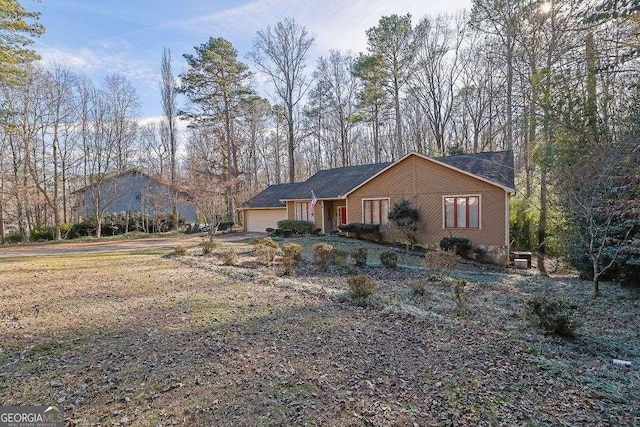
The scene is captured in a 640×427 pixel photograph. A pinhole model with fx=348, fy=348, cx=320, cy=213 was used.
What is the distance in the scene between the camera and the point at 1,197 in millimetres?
23344

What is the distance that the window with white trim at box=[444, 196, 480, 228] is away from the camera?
53.0 feet

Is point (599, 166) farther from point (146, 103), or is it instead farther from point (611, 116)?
point (146, 103)

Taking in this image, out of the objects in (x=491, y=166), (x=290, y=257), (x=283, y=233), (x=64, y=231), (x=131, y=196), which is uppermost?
(x=491, y=166)

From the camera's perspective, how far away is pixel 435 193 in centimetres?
1723

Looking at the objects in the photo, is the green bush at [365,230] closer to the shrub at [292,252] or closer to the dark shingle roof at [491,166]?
the dark shingle roof at [491,166]

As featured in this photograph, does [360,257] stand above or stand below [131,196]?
below

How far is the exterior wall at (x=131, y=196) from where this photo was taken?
93.4ft

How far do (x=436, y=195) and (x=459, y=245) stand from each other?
2781 millimetres

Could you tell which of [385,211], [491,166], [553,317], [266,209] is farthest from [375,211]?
[553,317]

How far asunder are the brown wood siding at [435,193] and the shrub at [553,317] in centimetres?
1066

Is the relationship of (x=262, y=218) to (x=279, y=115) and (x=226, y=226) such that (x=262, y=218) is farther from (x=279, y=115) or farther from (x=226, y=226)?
(x=279, y=115)

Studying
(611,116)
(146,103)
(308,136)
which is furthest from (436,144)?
(146,103)

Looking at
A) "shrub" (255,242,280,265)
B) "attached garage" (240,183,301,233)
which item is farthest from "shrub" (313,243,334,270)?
"attached garage" (240,183,301,233)

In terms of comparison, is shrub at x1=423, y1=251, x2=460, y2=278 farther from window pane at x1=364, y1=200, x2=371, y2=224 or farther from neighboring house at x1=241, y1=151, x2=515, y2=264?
window pane at x1=364, y1=200, x2=371, y2=224
